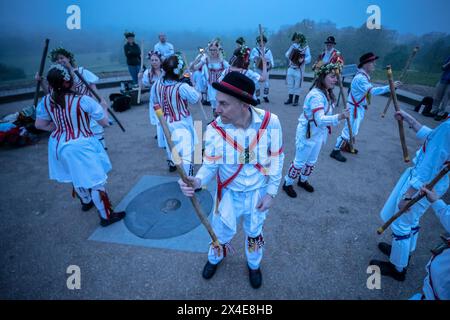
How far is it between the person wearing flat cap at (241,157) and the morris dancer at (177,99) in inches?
75.5

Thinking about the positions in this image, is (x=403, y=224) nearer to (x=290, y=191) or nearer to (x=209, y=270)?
(x=290, y=191)

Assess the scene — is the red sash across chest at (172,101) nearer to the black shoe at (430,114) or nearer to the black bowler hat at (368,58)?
the black bowler hat at (368,58)

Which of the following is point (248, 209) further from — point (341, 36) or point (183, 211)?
point (341, 36)

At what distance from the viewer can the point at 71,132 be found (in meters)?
3.23

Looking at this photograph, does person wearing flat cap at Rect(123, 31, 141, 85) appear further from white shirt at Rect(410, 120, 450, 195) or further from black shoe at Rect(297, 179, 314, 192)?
white shirt at Rect(410, 120, 450, 195)

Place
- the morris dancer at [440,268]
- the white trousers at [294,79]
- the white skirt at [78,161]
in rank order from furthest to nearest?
the white trousers at [294,79] → the white skirt at [78,161] → the morris dancer at [440,268]

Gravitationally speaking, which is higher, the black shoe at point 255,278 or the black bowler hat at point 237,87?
the black bowler hat at point 237,87

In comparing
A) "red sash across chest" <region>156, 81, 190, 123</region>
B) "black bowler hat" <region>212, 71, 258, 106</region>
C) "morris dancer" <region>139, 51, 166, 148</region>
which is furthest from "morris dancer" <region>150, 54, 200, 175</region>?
"black bowler hat" <region>212, 71, 258, 106</region>

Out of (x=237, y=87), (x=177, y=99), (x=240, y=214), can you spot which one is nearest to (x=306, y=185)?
(x=240, y=214)

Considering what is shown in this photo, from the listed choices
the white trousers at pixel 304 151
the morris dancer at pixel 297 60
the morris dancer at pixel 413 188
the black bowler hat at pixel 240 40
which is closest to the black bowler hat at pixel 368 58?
the white trousers at pixel 304 151

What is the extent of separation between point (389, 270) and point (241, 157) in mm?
2621

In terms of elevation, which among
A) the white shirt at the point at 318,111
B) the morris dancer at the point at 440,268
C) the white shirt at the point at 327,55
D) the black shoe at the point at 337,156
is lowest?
the black shoe at the point at 337,156

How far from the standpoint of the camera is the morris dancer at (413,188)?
2.17 meters
